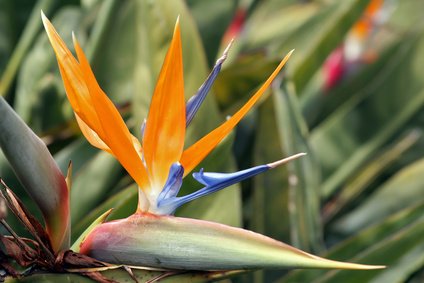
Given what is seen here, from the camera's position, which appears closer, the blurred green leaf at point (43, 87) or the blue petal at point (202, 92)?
the blue petal at point (202, 92)

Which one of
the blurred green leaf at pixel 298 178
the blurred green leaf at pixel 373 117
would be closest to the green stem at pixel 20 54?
the blurred green leaf at pixel 298 178

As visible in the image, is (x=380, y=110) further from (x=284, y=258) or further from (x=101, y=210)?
(x=284, y=258)

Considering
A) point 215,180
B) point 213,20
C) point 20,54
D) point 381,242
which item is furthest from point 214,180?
point 213,20

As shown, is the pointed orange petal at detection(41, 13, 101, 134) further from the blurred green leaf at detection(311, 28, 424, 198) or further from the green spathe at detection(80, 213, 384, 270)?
the blurred green leaf at detection(311, 28, 424, 198)

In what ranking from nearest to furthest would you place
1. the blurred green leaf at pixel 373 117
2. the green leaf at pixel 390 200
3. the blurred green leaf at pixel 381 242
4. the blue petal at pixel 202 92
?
the blue petal at pixel 202 92 < the blurred green leaf at pixel 381 242 < the green leaf at pixel 390 200 < the blurred green leaf at pixel 373 117

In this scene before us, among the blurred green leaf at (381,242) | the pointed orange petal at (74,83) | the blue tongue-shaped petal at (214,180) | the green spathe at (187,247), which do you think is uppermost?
the pointed orange petal at (74,83)

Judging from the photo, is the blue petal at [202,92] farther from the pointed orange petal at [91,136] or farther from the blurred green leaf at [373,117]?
the blurred green leaf at [373,117]

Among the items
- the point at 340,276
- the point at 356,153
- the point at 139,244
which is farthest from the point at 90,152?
the point at 139,244

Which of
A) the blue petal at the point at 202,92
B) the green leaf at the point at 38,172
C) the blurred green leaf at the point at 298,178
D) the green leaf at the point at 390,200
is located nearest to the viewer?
the green leaf at the point at 38,172

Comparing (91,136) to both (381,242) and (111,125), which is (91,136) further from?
(381,242)
